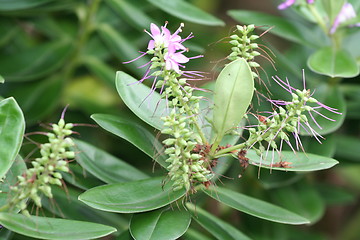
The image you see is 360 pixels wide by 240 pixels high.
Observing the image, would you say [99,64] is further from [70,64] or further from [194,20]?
[194,20]

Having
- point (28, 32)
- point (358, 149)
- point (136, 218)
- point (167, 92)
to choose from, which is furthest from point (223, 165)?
point (28, 32)

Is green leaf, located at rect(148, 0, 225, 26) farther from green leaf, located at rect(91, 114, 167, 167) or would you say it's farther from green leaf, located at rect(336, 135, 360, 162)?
green leaf, located at rect(336, 135, 360, 162)

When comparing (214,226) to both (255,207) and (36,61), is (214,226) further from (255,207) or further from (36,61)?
(36,61)

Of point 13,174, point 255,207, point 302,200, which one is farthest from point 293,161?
point 302,200

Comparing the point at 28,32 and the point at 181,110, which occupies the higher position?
the point at 181,110

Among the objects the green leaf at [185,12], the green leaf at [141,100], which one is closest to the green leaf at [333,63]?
the green leaf at [185,12]
